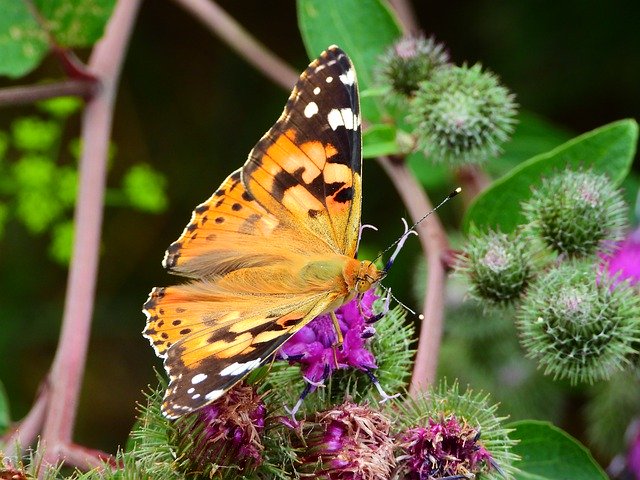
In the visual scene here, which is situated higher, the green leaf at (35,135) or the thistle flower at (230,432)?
the green leaf at (35,135)

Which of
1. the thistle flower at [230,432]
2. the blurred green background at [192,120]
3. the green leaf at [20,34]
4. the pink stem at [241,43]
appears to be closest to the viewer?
the thistle flower at [230,432]

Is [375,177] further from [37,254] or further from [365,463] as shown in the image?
[365,463]

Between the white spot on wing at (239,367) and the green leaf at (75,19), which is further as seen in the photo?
the green leaf at (75,19)

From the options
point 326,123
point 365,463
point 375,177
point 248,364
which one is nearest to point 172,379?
point 248,364

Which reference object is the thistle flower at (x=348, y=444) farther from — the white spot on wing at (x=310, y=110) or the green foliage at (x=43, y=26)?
the green foliage at (x=43, y=26)

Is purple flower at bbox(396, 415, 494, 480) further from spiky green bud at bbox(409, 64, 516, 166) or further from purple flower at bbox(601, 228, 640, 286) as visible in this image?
spiky green bud at bbox(409, 64, 516, 166)

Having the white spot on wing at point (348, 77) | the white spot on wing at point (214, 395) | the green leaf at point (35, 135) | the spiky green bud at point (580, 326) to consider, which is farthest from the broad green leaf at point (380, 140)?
the green leaf at point (35, 135)
